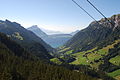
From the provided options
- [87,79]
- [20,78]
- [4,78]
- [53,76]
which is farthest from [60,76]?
[4,78]

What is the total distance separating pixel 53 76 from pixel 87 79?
105 ft

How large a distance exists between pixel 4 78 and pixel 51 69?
5381 centimetres

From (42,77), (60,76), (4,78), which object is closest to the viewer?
(4,78)

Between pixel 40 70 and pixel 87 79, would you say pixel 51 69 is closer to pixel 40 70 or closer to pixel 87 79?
pixel 40 70

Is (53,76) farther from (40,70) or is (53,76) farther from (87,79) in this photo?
(87,79)

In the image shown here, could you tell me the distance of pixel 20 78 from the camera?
18488 cm

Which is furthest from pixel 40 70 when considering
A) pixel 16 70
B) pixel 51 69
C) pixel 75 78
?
A: pixel 75 78

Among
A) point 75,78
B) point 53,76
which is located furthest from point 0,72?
point 75,78

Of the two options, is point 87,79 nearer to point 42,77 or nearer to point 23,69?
point 42,77

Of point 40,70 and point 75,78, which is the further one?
point 40,70

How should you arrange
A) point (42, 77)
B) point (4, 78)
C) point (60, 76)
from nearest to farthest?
1. point (4, 78)
2. point (42, 77)
3. point (60, 76)

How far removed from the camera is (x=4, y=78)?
15850 centimetres

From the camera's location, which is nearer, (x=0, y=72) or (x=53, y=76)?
(x=0, y=72)

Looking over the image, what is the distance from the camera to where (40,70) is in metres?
197
